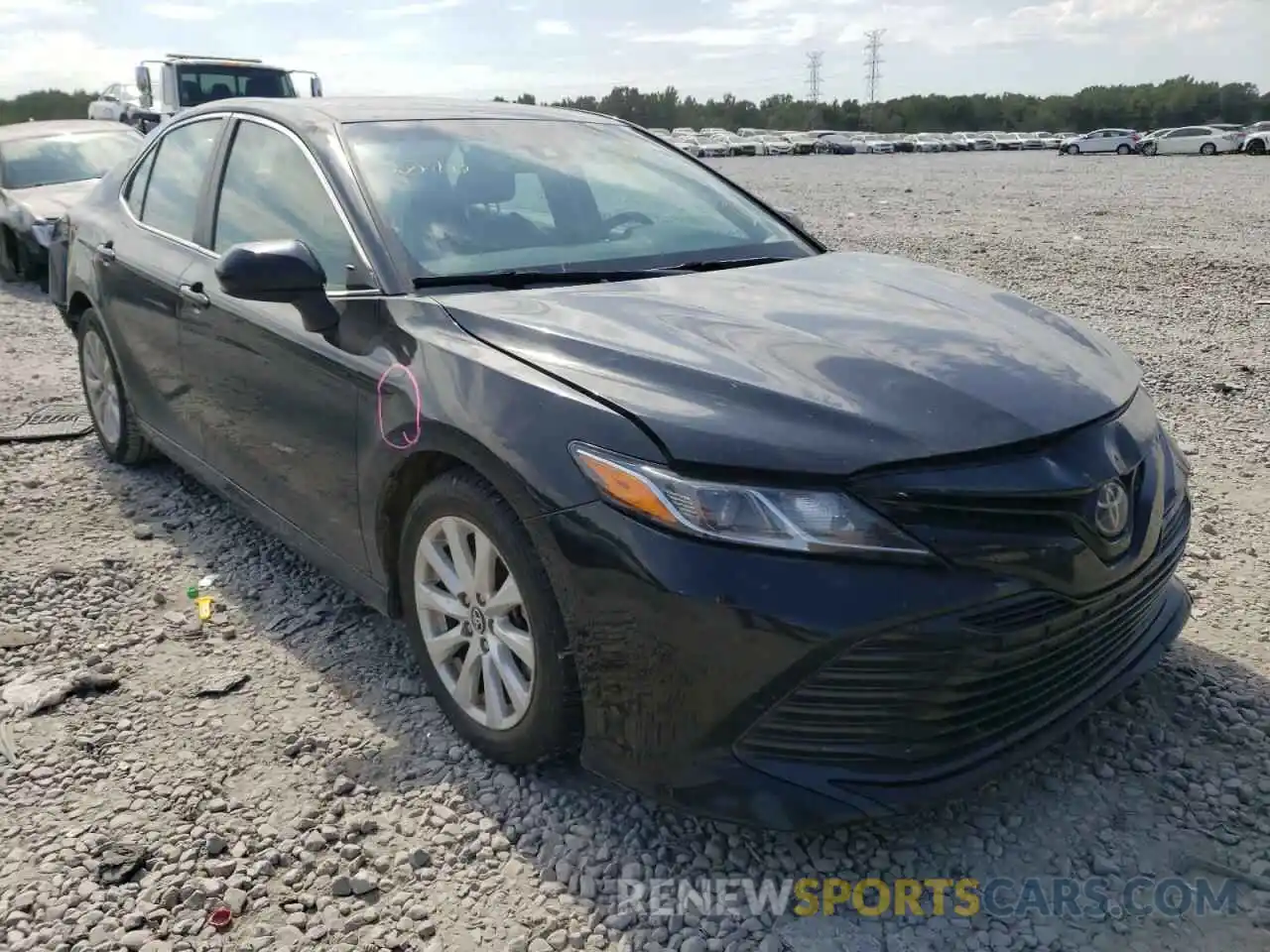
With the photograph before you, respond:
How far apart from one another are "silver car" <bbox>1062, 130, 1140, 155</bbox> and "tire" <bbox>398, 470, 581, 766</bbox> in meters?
50.1

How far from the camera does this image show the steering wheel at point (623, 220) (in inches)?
134

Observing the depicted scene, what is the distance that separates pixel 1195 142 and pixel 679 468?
4889 centimetres

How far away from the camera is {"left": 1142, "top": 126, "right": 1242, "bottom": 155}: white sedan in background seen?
141 ft

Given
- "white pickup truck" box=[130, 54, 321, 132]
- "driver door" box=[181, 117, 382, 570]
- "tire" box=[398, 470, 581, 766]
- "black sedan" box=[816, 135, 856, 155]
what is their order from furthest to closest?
"black sedan" box=[816, 135, 856, 155] → "white pickup truck" box=[130, 54, 321, 132] → "driver door" box=[181, 117, 382, 570] → "tire" box=[398, 470, 581, 766]

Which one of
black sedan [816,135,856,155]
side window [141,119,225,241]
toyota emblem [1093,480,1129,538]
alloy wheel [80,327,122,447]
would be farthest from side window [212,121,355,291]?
black sedan [816,135,856,155]

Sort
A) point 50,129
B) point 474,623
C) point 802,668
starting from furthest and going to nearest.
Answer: point 50,129
point 474,623
point 802,668

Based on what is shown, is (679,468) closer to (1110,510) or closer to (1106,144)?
(1110,510)

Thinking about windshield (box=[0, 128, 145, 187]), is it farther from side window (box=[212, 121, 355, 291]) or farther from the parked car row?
the parked car row

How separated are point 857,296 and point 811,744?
4.44ft

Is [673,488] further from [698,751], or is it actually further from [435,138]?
[435,138]

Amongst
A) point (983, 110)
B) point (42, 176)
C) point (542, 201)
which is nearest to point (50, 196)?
→ point (42, 176)

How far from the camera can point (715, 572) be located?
2098 mm

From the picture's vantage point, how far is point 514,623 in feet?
8.48

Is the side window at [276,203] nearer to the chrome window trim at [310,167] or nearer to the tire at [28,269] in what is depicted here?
the chrome window trim at [310,167]
